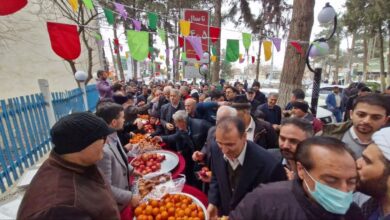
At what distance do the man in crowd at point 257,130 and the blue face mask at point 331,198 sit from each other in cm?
200

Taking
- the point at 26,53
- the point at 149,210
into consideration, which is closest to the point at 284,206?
the point at 149,210

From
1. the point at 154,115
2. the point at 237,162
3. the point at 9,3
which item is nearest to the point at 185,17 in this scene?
the point at 154,115

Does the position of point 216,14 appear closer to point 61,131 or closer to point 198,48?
point 198,48

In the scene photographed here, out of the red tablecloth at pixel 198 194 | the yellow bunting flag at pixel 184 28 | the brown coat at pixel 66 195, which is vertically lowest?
the red tablecloth at pixel 198 194

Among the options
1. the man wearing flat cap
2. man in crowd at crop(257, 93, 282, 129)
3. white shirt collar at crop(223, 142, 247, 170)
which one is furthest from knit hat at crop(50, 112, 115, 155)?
man in crowd at crop(257, 93, 282, 129)

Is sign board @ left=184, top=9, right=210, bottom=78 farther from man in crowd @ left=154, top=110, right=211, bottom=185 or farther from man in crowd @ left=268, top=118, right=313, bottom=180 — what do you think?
man in crowd @ left=268, top=118, right=313, bottom=180

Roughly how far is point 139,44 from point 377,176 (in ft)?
16.2

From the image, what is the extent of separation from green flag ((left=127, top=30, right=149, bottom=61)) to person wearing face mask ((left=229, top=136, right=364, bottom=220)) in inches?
178

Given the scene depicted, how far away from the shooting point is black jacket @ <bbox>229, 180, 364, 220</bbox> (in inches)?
52.9

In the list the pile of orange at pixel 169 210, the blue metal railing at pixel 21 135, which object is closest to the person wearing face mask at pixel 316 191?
the pile of orange at pixel 169 210

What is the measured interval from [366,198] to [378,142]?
20.4 inches

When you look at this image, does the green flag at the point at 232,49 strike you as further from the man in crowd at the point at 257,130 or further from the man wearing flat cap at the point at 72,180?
the man wearing flat cap at the point at 72,180

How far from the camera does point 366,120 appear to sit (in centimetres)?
247

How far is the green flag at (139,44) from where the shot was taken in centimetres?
517
